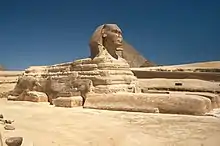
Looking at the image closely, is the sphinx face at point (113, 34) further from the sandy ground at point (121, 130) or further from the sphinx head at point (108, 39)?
the sandy ground at point (121, 130)

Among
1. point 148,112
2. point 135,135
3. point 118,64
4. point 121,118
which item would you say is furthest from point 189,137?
point 118,64

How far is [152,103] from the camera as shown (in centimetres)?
1128

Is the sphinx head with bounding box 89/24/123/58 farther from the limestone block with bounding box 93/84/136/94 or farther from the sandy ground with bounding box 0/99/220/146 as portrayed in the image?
the sandy ground with bounding box 0/99/220/146

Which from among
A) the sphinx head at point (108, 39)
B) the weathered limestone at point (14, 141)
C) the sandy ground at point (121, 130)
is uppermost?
the sphinx head at point (108, 39)

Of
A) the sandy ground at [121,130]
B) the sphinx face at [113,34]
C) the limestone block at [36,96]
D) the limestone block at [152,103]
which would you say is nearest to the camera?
the sandy ground at [121,130]

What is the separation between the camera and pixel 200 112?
10305 mm

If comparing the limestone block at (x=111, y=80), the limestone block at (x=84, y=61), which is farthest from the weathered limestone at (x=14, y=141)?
the limestone block at (x=84, y=61)

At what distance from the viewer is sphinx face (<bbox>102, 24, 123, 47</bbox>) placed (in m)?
14.8

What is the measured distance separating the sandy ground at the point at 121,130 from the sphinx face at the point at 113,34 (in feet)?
16.3

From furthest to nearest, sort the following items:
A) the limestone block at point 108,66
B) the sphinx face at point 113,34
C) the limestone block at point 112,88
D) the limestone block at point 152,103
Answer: the sphinx face at point 113,34, the limestone block at point 108,66, the limestone block at point 112,88, the limestone block at point 152,103

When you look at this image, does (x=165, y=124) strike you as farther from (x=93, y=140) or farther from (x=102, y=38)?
(x=102, y=38)

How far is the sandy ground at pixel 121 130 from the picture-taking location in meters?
6.78

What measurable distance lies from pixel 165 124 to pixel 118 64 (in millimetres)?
6007

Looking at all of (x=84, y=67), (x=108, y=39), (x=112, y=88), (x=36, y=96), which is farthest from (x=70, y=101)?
(x=108, y=39)
